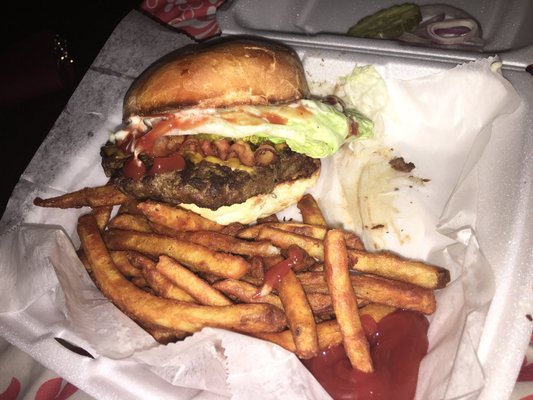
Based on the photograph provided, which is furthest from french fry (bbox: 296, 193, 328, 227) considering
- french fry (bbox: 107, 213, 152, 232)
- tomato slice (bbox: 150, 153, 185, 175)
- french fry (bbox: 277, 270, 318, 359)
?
french fry (bbox: 107, 213, 152, 232)

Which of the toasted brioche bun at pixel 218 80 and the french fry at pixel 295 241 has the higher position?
the toasted brioche bun at pixel 218 80

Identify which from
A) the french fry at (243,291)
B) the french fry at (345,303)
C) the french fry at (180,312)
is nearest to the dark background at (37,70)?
the french fry at (180,312)

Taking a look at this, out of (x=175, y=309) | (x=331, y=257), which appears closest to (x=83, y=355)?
(x=175, y=309)

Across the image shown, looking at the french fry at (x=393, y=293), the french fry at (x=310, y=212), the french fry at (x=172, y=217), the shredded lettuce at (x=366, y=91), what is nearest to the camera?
the french fry at (x=393, y=293)

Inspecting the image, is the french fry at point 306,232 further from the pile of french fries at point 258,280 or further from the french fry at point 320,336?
the french fry at point 320,336

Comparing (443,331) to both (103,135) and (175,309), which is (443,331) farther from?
(103,135)

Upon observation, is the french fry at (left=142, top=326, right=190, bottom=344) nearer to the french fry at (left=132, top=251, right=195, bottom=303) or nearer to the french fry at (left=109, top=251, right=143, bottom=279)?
the french fry at (left=132, top=251, right=195, bottom=303)
